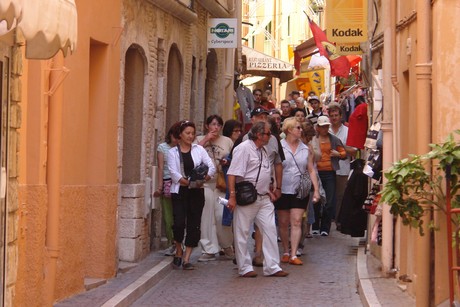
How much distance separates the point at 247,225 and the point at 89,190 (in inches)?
83.9

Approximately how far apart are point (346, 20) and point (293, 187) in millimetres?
4335

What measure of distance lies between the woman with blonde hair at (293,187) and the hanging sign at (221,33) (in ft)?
23.0

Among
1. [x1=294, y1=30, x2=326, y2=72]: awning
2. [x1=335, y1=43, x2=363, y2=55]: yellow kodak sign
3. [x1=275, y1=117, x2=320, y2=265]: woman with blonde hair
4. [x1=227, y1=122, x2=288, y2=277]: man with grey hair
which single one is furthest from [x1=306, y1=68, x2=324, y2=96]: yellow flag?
[x1=227, y1=122, x2=288, y2=277]: man with grey hair

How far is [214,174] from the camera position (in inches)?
592

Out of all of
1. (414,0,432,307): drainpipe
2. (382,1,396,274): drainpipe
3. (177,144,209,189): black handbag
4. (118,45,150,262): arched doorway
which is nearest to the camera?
(414,0,432,307): drainpipe

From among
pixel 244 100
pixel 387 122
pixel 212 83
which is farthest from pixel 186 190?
pixel 244 100

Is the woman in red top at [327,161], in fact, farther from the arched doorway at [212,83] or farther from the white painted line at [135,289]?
the arched doorway at [212,83]

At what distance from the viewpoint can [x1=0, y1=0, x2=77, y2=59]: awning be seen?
672cm

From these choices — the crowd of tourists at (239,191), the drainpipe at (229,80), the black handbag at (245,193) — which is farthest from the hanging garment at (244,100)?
the black handbag at (245,193)

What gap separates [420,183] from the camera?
924cm

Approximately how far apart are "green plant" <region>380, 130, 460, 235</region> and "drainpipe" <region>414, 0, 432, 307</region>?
0.37m

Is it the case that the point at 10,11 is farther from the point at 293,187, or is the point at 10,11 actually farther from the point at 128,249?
the point at 293,187

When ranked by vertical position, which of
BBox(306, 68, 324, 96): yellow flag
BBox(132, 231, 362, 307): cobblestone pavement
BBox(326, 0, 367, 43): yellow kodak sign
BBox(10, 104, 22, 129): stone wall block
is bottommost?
BBox(132, 231, 362, 307): cobblestone pavement

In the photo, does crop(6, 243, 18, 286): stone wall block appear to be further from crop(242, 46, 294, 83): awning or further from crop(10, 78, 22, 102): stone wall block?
crop(242, 46, 294, 83): awning
